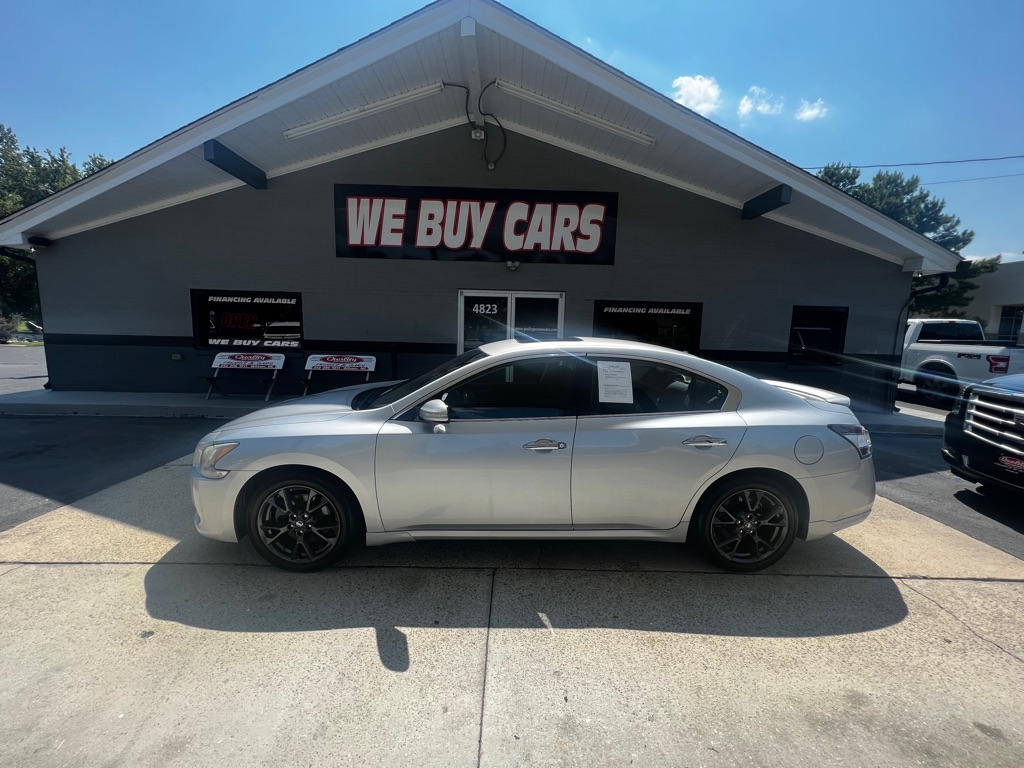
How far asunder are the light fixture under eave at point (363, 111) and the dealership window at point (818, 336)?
742 cm

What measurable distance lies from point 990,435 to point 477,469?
4.94 metres

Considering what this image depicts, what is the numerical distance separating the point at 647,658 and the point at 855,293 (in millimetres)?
9197

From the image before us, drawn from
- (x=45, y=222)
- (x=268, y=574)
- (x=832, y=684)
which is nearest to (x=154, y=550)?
(x=268, y=574)

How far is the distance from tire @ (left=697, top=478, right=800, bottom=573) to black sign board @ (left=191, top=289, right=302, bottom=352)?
7.99 meters

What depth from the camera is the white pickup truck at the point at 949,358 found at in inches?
429

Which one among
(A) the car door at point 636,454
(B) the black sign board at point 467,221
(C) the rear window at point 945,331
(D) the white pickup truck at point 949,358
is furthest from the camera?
(C) the rear window at point 945,331

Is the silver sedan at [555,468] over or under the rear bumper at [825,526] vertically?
over

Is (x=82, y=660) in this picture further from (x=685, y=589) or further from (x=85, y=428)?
(x=85, y=428)

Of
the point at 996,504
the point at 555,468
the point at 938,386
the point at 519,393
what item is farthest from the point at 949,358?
the point at 555,468

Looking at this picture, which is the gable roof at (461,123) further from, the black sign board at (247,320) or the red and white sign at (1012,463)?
the red and white sign at (1012,463)

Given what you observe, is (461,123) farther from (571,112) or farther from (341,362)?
(341,362)

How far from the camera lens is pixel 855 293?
921 cm

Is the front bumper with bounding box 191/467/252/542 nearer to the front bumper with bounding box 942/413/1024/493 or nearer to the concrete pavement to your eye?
the concrete pavement

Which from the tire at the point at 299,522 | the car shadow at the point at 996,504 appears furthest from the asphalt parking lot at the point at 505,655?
the car shadow at the point at 996,504
